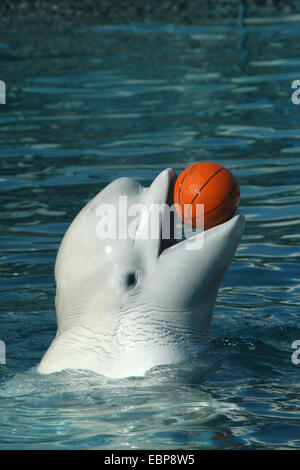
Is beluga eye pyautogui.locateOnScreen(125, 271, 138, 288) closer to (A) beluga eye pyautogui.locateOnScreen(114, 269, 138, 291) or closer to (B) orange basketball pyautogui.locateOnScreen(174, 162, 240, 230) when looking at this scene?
(A) beluga eye pyautogui.locateOnScreen(114, 269, 138, 291)

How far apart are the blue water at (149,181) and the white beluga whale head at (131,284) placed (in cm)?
16

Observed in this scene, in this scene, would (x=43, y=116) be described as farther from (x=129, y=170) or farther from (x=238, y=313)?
(x=238, y=313)

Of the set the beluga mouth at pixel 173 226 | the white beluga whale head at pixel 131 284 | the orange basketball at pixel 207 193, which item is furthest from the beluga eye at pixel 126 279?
the orange basketball at pixel 207 193

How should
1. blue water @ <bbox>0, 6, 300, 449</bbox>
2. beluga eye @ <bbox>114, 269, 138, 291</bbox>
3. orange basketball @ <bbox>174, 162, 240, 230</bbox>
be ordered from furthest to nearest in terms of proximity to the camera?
beluga eye @ <bbox>114, 269, 138, 291</bbox> < orange basketball @ <bbox>174, 162, 240, 230</bbox> < blue water @ <bbox>0, 6, 300, 449</bbox>

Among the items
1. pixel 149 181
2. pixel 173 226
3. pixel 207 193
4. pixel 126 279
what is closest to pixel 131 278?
pixel 126 279

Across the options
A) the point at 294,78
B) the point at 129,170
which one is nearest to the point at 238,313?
the point at 129,170

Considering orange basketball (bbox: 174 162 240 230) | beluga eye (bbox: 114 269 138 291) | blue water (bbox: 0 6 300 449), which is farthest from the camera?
beluga eye (bbox: 114 269 138 291)

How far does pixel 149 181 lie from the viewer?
10.4 metres

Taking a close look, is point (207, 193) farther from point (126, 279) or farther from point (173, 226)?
point (126, 279)

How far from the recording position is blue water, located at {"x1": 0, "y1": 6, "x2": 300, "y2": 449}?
5.02 m

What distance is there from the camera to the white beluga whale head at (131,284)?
5430 mm

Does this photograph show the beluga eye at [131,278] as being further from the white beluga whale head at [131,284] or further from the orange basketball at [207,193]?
the orange basketball at [207,193]

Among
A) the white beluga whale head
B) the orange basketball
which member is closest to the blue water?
the white beluga whale head

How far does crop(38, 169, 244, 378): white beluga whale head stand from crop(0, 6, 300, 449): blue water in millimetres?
157
